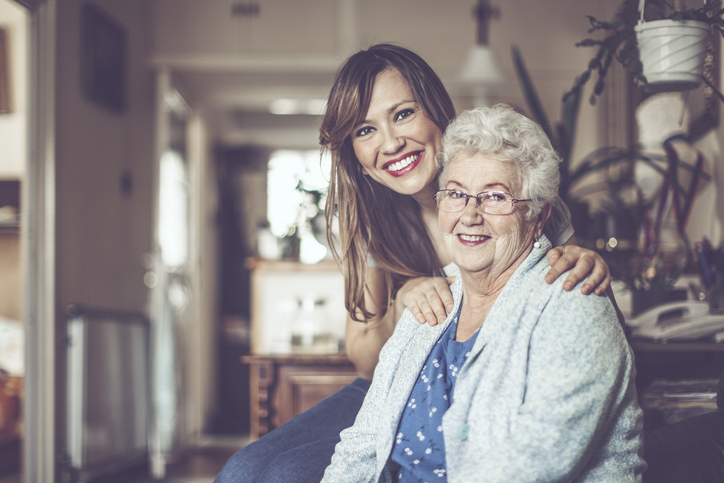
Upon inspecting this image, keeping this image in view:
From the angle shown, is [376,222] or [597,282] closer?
[597,282]

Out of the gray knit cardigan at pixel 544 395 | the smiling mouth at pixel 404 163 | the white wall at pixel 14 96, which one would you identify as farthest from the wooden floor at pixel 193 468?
the gray knit cardigan at pixel 544 395

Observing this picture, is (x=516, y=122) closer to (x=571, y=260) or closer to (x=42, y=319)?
(x=571, y=260)

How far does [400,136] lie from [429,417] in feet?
2.29

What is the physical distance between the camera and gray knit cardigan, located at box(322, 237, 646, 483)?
→ 1029 mm

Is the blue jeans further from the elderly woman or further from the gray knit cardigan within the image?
the gray knit cardigan

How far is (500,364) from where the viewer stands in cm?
112

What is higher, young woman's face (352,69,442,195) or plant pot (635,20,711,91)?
plant pot (635,20,711,91)

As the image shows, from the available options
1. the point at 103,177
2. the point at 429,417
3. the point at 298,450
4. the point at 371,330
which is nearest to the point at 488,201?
the point at 429,417

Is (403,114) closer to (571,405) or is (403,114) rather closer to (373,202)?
(373,202)

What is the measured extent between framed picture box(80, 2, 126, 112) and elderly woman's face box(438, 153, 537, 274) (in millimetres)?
2801

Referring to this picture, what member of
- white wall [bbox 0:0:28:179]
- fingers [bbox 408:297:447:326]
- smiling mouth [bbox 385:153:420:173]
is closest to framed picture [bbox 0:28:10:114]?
white wall [bbox 0:0:28:179]

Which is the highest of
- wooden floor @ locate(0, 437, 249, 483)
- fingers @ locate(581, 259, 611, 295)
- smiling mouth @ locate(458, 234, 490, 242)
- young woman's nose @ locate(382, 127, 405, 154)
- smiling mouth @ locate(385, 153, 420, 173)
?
young woman's nose @ locate(382, 127, 405, 154)

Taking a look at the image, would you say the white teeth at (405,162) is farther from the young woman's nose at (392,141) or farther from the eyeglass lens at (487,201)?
the eyeglass lens at (487,201)

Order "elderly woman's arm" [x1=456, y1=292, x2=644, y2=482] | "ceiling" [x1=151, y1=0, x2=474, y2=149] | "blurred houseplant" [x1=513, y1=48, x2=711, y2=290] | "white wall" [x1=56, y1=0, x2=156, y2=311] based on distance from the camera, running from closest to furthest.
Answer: "elderly woman's arm" [x1=456, y1=292, x2=644, y2=482], "blurred houseplant" [x1=513, y1=48, x2=711, y2=290], "white wall" [x1=56, y1=0, x2=156, y2=311], "ceiling" [x1=151, y1=0, x2=474, y2=149]
